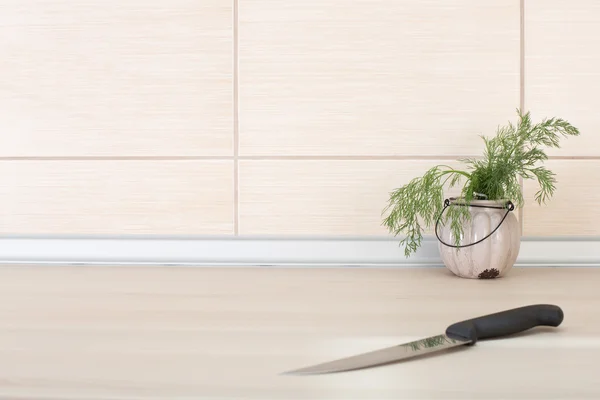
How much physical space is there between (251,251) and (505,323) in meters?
0.55

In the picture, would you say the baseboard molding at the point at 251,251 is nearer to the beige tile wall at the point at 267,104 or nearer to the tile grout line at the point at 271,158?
the beige tile wall at the point at 267,104

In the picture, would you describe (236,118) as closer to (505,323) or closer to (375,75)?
(375,75)

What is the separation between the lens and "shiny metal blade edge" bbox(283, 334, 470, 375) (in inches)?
20.7

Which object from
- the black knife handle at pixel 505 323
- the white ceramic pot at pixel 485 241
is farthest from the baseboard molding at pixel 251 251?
the black knife handle at pixel 505 323

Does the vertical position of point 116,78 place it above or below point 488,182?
above

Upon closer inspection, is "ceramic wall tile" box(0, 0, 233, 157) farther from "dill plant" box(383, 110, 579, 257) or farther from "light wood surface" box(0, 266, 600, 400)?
"dill plant" box(383, 110, 579, 257)

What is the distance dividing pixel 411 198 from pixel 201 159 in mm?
405

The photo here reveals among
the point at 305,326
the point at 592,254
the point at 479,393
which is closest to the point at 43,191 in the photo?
the point at 305,326

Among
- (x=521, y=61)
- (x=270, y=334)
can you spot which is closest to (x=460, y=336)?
(x=270, y=334)

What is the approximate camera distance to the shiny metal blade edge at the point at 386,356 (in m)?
0.53

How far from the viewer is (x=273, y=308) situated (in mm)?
767

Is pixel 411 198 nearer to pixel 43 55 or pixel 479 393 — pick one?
pixel 479 393

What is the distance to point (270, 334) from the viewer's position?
0.64 metres

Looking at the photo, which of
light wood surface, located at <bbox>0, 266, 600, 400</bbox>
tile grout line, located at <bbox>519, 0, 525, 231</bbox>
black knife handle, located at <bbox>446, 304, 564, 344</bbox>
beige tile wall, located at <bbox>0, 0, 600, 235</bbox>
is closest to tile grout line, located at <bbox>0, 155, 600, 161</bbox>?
beige tile wall, located at <bbox>0, 0, 600, 235</bbox>
